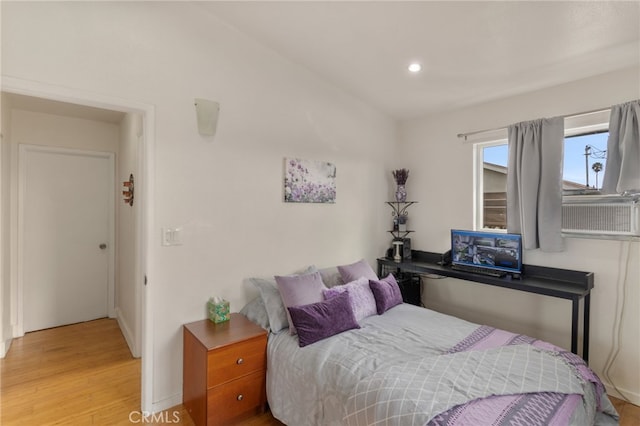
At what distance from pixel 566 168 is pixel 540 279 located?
0.97m

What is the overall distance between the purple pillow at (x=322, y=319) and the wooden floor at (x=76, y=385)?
2.09ft

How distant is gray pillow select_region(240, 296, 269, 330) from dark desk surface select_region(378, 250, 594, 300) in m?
1.55

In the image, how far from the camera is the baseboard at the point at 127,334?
9.82 ft

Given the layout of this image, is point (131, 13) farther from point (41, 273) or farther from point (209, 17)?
point (41, 273)

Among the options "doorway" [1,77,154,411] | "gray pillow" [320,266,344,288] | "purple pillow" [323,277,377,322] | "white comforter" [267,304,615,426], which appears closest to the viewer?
"white comforter" [267,304,615,426]

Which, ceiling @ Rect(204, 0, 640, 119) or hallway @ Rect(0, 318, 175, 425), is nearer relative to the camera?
ceiling @ Rect(204, 0, 640, 119)

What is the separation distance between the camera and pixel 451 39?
2.27 meters

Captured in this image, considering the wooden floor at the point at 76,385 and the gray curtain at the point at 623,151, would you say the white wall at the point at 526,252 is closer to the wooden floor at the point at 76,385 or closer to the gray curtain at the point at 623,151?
the gray curtain at the point at 623,151

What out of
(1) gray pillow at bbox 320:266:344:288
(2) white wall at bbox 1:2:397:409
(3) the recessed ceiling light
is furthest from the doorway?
(3) the recessed ceiling light

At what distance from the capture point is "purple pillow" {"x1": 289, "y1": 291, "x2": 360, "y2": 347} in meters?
2.08

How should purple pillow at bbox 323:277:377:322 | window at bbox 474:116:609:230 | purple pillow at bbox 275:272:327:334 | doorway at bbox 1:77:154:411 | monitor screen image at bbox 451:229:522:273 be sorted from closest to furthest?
doorway at bbox 1:77:154:411 → purple pillow at bbox 275:272:327:334 → purple pillow at bbox 323:277:377:322 → window at bbox 474:116:609:230 → monitor screen image at bbox 451:229:522:273

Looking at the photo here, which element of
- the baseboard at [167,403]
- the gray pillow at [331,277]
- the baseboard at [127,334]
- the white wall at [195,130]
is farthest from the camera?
the baseboard at [127,334]

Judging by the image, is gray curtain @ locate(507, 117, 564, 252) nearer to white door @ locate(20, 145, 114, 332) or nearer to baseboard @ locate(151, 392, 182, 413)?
baseboard @ locate(151, 392, 182, 413)

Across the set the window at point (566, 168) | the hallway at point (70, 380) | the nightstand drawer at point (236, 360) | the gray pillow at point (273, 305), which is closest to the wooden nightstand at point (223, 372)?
the nightstand drawer at point (236, 360)
